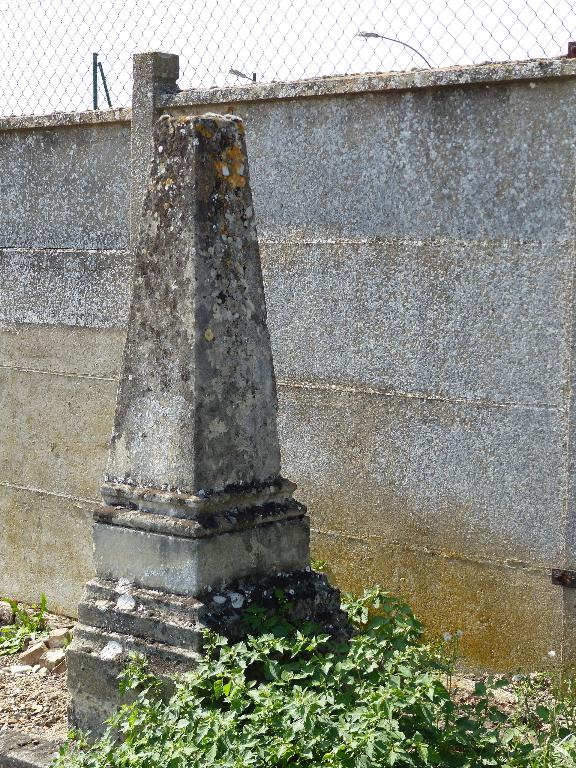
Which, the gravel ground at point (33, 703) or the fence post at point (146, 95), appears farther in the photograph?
the fence post at point (146, 95)

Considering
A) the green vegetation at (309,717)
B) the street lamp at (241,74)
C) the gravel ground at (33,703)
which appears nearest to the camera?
the green vegetation at (309,717)

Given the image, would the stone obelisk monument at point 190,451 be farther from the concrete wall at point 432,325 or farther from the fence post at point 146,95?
the fence post at point 146,95

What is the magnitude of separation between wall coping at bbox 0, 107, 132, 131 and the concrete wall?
439mm

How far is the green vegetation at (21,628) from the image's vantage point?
6164 mm

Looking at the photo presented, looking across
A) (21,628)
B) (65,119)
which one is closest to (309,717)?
(21,628)

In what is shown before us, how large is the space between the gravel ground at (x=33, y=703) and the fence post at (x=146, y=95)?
99.5 inches

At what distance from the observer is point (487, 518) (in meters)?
4.87

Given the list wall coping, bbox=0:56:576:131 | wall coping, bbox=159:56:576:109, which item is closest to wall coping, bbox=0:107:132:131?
wall coping, bbox=0:56:576:131

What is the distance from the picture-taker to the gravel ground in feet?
16.4

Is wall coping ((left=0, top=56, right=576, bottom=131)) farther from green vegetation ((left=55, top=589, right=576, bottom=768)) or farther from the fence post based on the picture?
green vegetation ((left=55, top=589, right=576, bottom=768))

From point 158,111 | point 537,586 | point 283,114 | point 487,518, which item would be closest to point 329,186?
point 283,114

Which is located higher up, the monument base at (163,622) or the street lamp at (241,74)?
the street lamp at (241,74)

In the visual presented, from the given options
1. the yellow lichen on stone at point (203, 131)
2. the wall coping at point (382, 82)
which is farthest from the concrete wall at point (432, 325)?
the yellow lichen on stone at point (203, 131)

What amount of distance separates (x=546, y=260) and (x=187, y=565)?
198 centimetres
